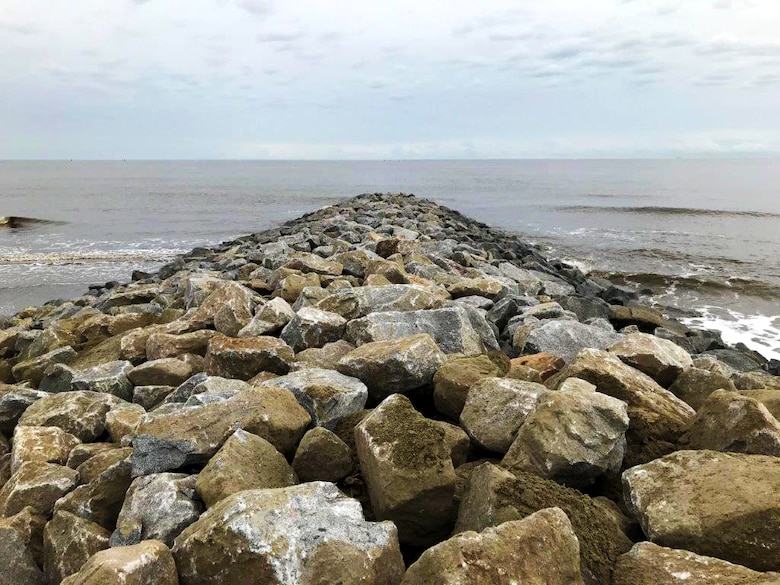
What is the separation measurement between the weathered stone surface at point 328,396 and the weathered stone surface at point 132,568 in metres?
1.44

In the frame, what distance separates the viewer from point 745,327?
41.5ft

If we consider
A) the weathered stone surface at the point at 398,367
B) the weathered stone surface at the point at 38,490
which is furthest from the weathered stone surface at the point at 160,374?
the weathered stone surface at the point at 398,367

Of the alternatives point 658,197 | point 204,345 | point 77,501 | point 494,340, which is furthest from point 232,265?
point 658,197

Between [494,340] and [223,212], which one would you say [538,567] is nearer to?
[494,340]

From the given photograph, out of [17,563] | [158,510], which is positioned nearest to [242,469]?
[158,510]

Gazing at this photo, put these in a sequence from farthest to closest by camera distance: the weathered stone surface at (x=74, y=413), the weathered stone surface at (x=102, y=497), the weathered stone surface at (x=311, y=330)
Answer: the weathered stone surface at (x=311, y=330) → the weathered stone surface at (x=74, y=413) → the weathered stone surface at (x=102, y=497)

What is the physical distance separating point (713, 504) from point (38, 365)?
20.9 ft

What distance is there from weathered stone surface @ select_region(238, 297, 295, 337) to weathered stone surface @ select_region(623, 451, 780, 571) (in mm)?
3752

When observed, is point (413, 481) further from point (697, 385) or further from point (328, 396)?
point (697, 385)

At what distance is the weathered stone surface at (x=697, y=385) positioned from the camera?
4.11 metres

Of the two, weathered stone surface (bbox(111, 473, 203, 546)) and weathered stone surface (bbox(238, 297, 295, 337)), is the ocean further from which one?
weathered stone surface (bbox(111, 473, 203, 546))

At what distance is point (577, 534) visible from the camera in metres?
2.55

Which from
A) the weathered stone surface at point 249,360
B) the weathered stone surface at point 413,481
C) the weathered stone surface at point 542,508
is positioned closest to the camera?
the weathered stone surface at point 542,508

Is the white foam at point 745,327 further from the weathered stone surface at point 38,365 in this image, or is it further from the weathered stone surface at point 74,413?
the weathered stone surface at point 38,365
